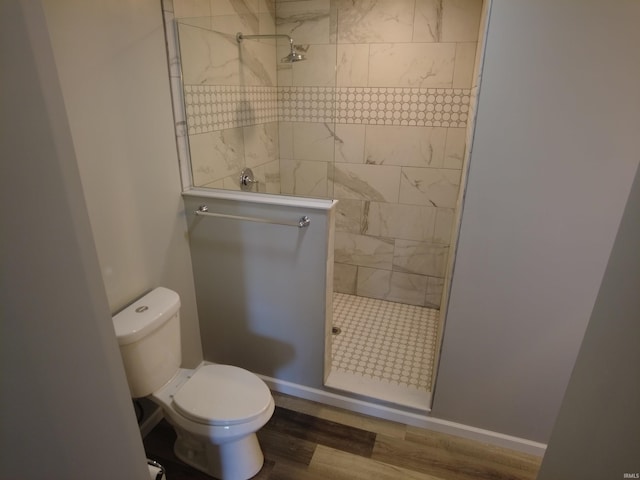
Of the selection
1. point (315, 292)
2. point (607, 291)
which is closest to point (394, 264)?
point (315, 292)

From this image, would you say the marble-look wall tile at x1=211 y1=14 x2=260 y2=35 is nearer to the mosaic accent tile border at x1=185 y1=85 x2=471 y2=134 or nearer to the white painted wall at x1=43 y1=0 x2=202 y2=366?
the mosaic accent tile border at x1=185 y1=85 x2=471 y2=134

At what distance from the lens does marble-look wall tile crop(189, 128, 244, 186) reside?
197cm

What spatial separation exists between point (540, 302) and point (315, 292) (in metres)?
1.00

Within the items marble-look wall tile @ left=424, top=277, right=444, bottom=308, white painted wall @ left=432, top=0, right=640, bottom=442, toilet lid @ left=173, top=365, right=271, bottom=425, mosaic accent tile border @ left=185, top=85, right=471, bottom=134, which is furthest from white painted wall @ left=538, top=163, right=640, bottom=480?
marble-look wall tile @ left=424, top=277, right=444, bottom=308

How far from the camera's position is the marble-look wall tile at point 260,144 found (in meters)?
2.44

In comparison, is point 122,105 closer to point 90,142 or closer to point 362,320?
point 90,142

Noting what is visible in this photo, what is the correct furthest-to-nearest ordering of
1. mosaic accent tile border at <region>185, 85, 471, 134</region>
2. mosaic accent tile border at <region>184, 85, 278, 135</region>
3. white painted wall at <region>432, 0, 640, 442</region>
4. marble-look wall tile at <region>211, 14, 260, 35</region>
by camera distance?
mosaic accent tile border at <region>185, 85, 471, 134</region>
marble-look wall tile at <region>211, 14, 260, 35</region>
mosaic accent tile border at <region>184, 85, 278, 135</region>
white painted wall at <region>432, 0, 640, 442</region>

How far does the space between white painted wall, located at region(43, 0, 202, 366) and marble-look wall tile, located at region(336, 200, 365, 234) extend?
1368 mm

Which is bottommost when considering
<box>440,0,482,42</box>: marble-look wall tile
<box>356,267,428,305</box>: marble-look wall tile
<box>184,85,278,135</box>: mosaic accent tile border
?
<box>356,267,428,305</box>: marble-look wall tile

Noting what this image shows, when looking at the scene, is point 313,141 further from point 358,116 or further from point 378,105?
point 378,105

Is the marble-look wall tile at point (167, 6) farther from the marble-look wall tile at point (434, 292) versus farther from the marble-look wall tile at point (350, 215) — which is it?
the marble-look wall tile at point (434, 292)

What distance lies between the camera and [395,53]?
2473mm

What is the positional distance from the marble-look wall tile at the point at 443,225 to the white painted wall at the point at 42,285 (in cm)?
241

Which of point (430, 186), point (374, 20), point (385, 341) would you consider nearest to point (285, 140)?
point (374, 20)
